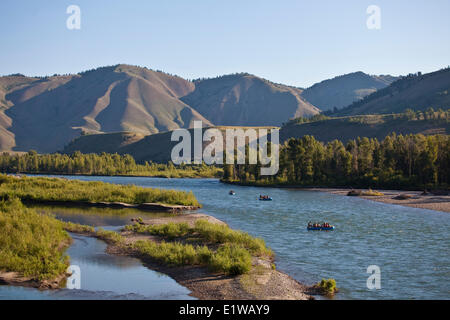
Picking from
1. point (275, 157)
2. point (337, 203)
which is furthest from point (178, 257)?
point (275, 157)

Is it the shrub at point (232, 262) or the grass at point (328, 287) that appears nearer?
the grass at point (328, 287)

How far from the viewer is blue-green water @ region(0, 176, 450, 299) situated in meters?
30.2

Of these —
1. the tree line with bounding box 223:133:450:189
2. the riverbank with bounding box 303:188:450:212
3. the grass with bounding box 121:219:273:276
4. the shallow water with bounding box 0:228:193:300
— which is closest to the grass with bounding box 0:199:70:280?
the shallow water with bounding box 0:228:193:300

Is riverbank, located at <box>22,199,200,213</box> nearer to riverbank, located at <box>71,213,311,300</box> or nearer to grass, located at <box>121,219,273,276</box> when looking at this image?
grass, located at <box>121,219,273,276</box>

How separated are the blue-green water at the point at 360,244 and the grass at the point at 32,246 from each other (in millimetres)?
5274

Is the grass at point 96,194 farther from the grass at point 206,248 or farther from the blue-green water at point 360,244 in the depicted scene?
the grass at point 206,248

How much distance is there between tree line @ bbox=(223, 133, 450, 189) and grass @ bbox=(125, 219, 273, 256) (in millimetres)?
85830

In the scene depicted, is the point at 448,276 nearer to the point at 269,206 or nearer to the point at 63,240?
the point at 63,240

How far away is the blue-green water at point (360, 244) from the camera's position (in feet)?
99.0

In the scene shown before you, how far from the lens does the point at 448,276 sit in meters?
32.1

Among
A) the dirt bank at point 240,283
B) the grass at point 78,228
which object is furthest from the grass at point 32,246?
the dirt bank at point 240,283

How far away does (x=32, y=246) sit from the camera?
32.2 metres

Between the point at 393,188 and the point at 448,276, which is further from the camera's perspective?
the point at 393,188
